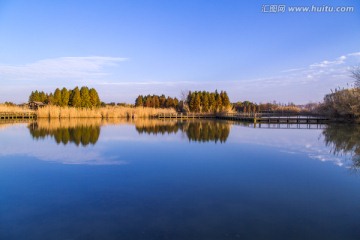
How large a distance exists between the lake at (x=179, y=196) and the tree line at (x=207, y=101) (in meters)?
35.9

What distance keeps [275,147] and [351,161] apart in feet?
10.4

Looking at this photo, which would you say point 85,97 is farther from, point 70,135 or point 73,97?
point 70,135

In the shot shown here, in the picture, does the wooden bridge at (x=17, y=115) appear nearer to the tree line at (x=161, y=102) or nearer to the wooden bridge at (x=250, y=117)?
the wooden bridge at (x=250, y=117)

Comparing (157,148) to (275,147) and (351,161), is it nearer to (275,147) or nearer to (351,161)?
(275,147)

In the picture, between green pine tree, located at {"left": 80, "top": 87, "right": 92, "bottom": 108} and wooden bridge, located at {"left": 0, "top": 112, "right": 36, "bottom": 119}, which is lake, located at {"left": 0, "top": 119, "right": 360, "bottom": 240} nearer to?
wooden bridge, located at {"left": 0, "top": 112, "right": 36, "bottom": 119}

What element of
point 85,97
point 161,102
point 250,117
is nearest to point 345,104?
point 250,117

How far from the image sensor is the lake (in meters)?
3.87

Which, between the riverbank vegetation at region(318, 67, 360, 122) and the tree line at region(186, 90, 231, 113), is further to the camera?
the tree line at region(186, 90, 231, 113)

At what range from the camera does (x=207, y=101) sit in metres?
45.7

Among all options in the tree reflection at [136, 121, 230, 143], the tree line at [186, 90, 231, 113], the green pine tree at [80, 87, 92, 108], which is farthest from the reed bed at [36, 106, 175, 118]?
the tree reflection at [136, 121, 230, 143]

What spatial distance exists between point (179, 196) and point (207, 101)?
40.9 m

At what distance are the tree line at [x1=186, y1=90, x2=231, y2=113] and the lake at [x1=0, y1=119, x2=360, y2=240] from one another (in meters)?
35.9

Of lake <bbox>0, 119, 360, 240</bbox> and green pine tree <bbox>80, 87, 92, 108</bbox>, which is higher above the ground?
green pine tree <bbox>80, 87, 92, 108</bbox>

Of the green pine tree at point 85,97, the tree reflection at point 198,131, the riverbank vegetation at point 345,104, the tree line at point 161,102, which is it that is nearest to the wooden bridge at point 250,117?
the riverbank vegetation at point 345,104
